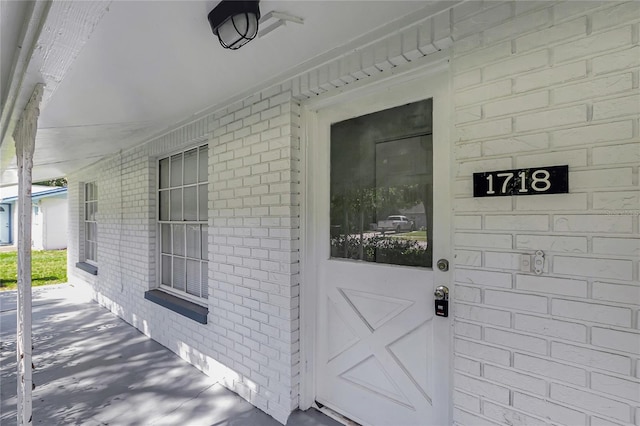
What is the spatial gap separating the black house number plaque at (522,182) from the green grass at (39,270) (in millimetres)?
8525

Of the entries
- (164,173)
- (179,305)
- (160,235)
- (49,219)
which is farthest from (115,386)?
(49,219)

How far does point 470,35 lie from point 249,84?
5.42ft

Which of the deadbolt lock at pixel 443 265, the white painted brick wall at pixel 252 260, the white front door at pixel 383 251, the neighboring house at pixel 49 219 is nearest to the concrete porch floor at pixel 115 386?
the white painted brick wall at pixel 252 260

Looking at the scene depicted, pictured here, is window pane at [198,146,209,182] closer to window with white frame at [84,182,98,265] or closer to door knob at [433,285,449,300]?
door knob at [433,285,449,300]

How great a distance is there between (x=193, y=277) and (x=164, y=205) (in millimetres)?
1192

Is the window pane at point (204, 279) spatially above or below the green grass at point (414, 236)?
below

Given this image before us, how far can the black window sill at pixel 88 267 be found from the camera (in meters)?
6.25

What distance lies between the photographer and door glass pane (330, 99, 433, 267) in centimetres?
206

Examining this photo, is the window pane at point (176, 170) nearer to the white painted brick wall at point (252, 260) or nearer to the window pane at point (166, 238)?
the white painted brick wall at point (252, 260)

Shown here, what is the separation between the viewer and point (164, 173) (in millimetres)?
4477

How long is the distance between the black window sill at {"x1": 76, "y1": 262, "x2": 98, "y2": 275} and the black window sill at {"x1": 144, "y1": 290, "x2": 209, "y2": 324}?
8.99 ft

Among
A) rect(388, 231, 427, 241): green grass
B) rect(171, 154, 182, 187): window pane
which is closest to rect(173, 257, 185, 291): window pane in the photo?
rect(171, 154, 182, 187): window pane

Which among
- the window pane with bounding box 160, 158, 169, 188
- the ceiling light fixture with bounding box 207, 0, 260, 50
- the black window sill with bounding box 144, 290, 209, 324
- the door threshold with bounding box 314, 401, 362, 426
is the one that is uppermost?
the ceiling light fixture with bounding box 207, 0, 260, 50

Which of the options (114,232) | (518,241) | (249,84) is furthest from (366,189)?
(114,232)
